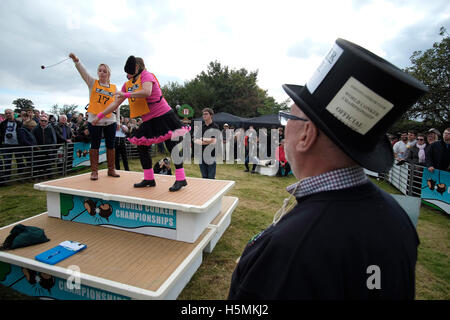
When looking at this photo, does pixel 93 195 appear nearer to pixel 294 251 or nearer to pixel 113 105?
pixel 113 105

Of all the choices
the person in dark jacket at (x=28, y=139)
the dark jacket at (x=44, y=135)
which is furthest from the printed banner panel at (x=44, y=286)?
the dark jacket at (x=44, y=135)

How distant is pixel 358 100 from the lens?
91 centimetres

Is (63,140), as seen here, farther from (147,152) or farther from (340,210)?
(340,210)

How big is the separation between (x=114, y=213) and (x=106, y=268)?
3.69ft

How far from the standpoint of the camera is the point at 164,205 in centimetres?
313

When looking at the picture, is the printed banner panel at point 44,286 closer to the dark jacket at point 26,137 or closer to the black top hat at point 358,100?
the black top hat at point 358,100

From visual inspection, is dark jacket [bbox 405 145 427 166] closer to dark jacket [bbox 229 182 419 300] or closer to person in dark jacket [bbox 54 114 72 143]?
dark jacket [bbox 229 182 419 300]

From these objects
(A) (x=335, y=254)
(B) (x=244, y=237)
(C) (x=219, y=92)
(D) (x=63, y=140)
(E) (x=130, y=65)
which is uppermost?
(C) (x=219, y=92)

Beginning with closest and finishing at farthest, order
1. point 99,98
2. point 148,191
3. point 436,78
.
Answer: point 148,191
point 99,98
point 436,78

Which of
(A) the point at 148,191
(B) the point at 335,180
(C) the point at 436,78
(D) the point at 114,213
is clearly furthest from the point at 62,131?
(C) the point at 436,78

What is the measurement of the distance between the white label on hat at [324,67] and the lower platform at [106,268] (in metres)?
2.11

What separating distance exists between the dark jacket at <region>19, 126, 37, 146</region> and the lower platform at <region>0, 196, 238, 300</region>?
500cm
